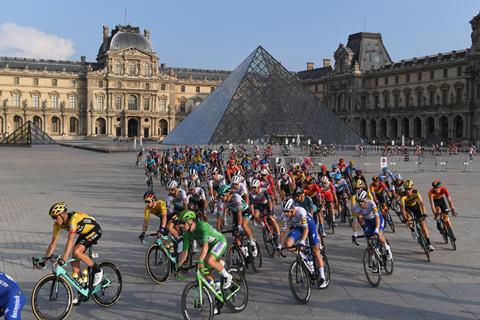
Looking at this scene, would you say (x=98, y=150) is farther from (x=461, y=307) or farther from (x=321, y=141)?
(x=461, y=307)

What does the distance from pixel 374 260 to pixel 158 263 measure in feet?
10.2

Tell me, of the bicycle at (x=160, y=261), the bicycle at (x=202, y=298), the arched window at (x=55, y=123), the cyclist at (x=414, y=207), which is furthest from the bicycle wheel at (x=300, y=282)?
the arched window at (x=55, y=123)

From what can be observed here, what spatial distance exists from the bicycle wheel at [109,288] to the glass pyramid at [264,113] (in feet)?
108

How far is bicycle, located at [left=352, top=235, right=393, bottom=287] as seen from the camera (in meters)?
8.16

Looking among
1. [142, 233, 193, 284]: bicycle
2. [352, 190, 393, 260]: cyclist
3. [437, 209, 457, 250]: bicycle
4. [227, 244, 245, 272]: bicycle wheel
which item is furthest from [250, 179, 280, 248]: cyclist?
[437, 209, 457, 250]: bicycle

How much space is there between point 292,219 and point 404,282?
81.9 inches

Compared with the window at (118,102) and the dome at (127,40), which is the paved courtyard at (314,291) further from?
the dome at (127,40)

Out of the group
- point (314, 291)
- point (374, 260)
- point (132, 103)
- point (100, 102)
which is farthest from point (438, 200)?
point (132, 103)

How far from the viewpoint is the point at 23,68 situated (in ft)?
297

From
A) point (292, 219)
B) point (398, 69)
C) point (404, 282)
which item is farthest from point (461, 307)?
point (398, 69)

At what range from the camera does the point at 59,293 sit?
6.78 metres

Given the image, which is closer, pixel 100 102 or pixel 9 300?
pixel 9 300

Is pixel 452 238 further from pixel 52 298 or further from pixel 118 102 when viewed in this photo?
pixel 118 102

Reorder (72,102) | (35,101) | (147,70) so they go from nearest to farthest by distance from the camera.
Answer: (35,101) < (72,102) < (147,70)
